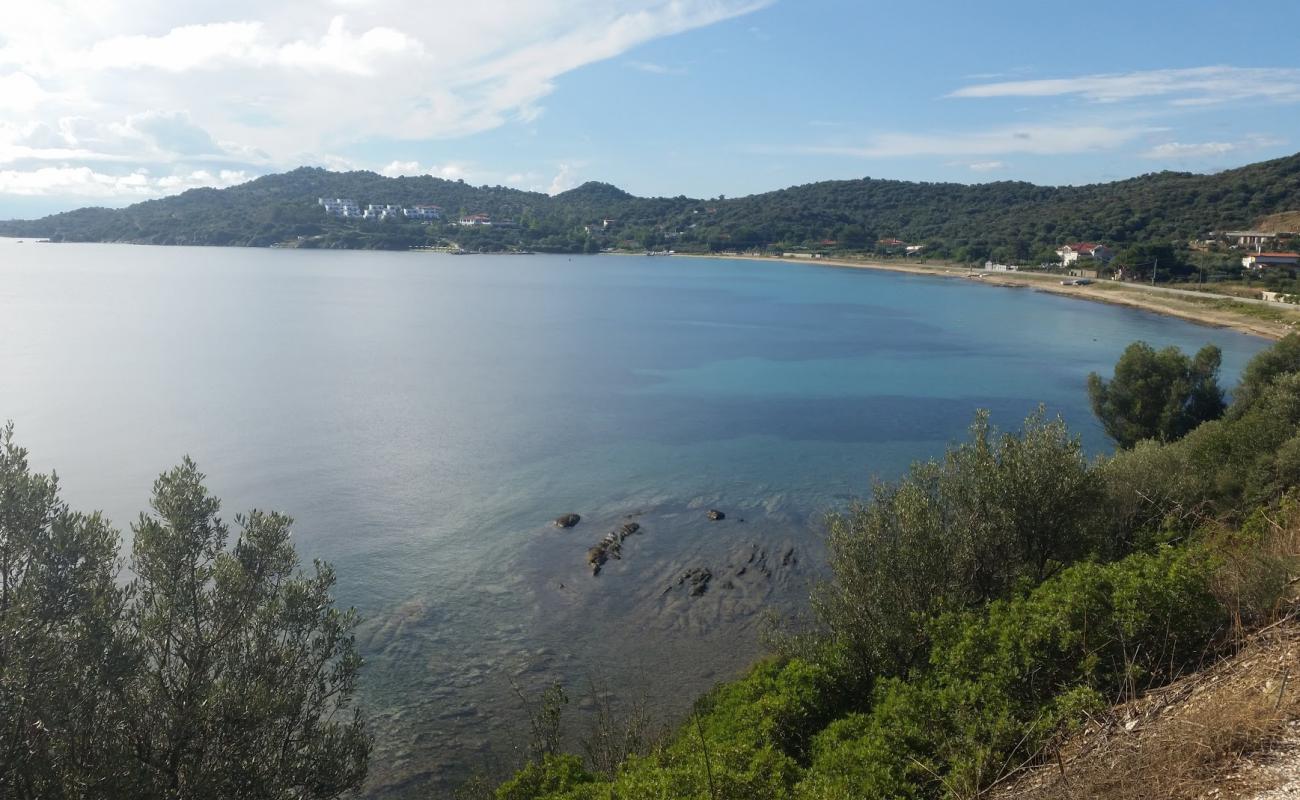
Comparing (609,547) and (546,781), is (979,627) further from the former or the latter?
(609,547)

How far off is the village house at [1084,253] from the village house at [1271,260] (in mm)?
28390

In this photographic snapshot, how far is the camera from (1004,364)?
67.1 meters

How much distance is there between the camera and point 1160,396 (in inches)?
1437

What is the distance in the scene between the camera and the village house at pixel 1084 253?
139375 millimetres

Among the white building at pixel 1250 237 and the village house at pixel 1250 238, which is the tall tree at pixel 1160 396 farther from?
the white building at pixel 1250 237

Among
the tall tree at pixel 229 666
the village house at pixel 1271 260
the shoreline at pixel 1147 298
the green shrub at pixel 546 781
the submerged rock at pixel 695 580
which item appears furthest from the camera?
the village house at pixel 1271 260

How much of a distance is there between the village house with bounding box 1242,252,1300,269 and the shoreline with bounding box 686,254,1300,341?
13024mm

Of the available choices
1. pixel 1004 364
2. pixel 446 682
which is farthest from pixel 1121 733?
pixel 1004 364

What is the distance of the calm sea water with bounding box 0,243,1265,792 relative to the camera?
22.0m

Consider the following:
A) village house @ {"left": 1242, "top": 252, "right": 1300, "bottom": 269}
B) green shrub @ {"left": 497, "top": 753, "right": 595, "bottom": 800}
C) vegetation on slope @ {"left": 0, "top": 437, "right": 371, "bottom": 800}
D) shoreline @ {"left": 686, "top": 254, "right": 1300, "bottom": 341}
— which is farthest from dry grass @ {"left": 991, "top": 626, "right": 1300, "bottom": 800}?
village house @ {"left": 1242, "top": 252, "right": 1300, "bottom": 269}

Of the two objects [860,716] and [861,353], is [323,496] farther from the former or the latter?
[861,353]

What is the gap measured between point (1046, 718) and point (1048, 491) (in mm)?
7486

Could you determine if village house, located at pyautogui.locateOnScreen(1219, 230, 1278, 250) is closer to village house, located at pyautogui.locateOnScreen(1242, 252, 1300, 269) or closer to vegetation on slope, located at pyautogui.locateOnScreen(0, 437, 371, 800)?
village house, located at pyautogui.locateOnScreen(1242, 252, 1300, 269)

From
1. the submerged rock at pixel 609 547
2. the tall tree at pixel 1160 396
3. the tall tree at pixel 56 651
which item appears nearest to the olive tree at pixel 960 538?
the submerged rock at pixel 609 547
